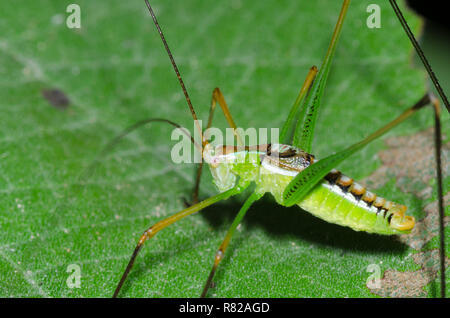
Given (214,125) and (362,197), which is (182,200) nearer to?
(214,125)

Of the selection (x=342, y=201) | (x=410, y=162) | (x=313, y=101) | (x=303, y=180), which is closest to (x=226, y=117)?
(x=313, y=101)

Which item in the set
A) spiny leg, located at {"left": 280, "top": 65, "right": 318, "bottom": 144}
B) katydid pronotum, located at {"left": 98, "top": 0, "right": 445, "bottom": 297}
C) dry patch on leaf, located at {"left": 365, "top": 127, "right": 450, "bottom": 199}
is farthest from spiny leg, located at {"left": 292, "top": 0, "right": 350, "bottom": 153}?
dry patch on leaf, located at {"left": 365, "top": 127, "right": 450, "bottom": 199}

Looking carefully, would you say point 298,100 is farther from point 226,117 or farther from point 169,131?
point 169,131

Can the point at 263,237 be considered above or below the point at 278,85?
below

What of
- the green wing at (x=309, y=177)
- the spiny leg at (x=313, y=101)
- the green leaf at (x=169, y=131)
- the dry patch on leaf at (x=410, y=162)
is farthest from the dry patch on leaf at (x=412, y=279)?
the spiny leg at (x=313, y=101)

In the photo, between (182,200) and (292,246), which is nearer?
(292,246)
